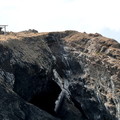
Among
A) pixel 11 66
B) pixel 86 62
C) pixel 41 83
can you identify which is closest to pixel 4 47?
pixel 11 66

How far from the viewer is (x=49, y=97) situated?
59.5 m

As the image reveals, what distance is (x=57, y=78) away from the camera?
199 feet

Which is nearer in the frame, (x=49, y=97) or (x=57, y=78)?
(x=49, y=97)

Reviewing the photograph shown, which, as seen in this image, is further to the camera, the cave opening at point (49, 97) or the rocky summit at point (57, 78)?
the cave opening at point (49, 97)

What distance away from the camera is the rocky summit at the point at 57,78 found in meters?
50.8

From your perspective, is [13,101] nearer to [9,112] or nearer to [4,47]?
[9,112]

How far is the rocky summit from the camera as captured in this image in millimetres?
50750

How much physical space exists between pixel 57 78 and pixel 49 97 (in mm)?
3084

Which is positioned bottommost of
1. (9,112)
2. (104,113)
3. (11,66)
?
(104,113)

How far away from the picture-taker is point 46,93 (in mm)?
58812

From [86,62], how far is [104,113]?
10137 millimetres

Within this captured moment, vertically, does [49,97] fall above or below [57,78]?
below

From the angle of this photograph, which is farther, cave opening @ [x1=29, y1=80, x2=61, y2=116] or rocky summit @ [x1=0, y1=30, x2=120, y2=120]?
cave opening @ [x1=29, y1=80, x2=61, y2=116]

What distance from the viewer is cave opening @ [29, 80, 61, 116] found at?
58.2 metres
